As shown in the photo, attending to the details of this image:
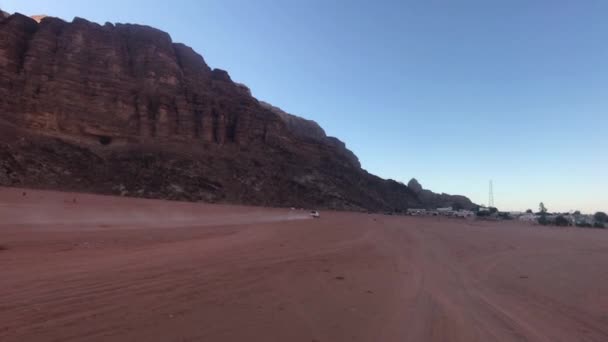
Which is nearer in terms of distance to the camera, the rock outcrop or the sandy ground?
the sandy ground

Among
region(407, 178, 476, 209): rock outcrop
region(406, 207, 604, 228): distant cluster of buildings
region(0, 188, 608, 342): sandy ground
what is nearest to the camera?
region(0, 188, 608, 342): sandy ground

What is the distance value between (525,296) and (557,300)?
528 millimetres

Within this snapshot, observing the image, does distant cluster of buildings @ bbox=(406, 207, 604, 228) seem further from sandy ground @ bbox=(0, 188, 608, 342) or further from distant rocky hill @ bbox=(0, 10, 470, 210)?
sandy ground @ bbox=(0, 188, 608, 342)

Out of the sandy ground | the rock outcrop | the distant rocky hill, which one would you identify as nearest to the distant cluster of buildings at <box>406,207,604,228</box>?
the distant rocky hill

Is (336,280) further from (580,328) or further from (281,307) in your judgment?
(580,328)

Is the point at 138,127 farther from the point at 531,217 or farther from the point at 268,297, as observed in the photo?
the point at 531,217

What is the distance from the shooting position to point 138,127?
186 feet

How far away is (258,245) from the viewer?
1151 cm

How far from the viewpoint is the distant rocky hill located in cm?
4472

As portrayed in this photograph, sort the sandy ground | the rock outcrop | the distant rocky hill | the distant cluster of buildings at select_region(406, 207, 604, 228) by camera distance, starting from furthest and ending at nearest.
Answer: the rock outcrop
the distant cluster of buildings at select_region(406, 207, 604, 228)
the distant rocky hill
the sandy ground

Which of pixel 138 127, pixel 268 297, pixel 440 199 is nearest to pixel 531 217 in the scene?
pixel 440 199

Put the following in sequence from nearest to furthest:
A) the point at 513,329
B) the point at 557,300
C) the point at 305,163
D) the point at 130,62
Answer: the point at 513,329 < the point at 557,300 < the point at 130,62 < the point at 305,163

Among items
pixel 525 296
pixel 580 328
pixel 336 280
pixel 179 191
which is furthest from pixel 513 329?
pixel 179 191

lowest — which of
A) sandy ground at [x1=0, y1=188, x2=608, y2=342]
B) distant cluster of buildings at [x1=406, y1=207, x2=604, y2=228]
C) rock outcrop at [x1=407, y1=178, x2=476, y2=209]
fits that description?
sandy ground at [x1=0, y1=188, x2=608, y2=342]
